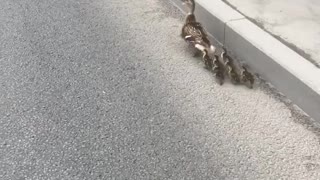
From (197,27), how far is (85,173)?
2.11 m

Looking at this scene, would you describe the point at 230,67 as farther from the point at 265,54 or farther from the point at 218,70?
the point at 265,54

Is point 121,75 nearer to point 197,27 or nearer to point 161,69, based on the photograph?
point 161,69

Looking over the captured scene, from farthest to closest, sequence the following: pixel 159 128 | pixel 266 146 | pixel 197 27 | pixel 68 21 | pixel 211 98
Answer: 1. pixel 68 21
2. pixel 197 27
3. pixel 211 98
4. pixel 159 128
5. pixel 266 146

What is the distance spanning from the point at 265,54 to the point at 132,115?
1.26m

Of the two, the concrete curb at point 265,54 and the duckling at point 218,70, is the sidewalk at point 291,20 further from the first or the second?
the duckling at point 218,70

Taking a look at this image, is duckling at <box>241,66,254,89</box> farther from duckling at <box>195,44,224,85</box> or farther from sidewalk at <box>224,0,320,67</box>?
sidewalk at <box>224,0,320,67</box>

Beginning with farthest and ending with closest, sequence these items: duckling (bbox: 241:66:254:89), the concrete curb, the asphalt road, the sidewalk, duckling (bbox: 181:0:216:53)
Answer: duckling (bbox: 181:0:216:53) < the sidewalk < duckling (bbox: 241:66:254:89) < the concrete curb < the asphalt road

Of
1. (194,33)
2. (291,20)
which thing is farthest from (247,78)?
(291,20)

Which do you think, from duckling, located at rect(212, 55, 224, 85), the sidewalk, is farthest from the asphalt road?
the sidewalk

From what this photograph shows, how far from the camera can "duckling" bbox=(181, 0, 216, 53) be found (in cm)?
449

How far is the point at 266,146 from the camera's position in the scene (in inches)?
134

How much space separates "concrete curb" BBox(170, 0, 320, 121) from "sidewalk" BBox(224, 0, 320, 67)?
109 millimetres

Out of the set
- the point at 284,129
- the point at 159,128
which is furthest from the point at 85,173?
the point at 284,129

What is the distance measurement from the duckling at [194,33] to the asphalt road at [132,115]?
0.54 ft
